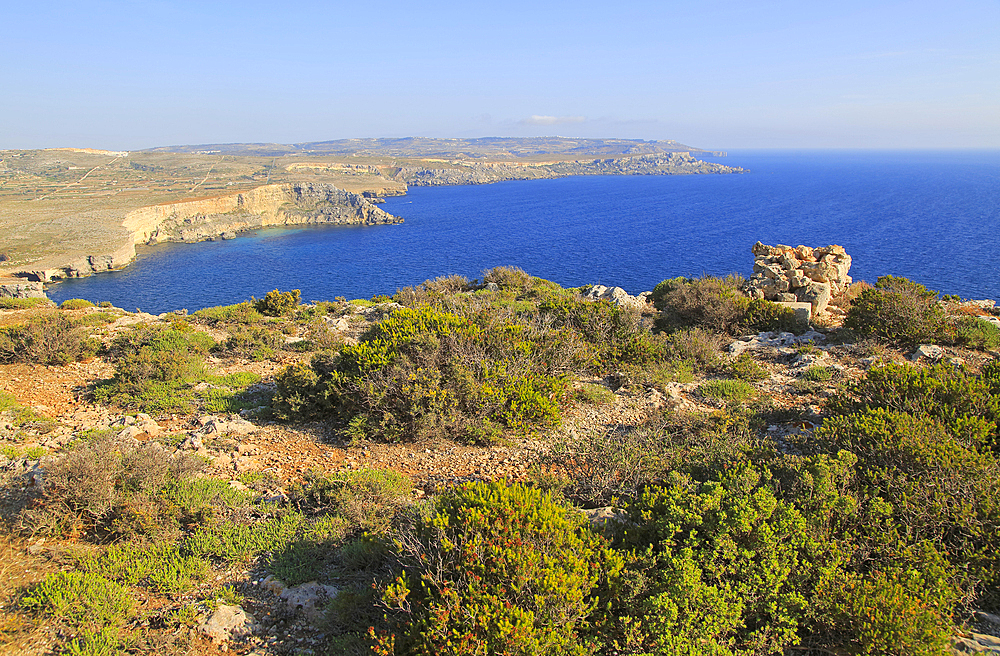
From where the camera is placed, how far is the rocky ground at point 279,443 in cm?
443

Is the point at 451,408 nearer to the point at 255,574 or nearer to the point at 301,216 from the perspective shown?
the point at 255,574

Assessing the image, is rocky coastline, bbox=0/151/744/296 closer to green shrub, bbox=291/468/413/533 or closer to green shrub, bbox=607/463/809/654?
green shrub, bbox=291/468/413/533

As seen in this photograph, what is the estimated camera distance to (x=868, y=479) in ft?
16.6

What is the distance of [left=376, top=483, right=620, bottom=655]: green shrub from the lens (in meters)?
3.55

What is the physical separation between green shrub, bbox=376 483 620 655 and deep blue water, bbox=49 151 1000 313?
136 ft

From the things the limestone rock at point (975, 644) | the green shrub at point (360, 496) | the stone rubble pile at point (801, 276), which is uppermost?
the stone rubble pile at point (801, 276)

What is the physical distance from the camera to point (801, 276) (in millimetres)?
16234

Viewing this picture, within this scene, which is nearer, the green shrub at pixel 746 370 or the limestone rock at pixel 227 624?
the limestone rock at pixel 227 624

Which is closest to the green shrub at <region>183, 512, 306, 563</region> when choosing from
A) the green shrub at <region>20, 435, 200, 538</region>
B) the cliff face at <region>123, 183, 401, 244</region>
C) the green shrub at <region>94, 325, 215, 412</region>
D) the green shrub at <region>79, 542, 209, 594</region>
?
the green shrub at <region>79, 542, 209, 594</region>

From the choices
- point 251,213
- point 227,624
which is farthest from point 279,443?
point 251,213

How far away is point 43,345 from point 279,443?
7981 mm

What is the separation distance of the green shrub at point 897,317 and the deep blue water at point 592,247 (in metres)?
32.5

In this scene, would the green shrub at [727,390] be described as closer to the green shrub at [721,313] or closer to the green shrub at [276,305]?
the green shrub at [721,313]

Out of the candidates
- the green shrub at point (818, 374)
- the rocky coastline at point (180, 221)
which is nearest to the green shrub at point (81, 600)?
the green shrub at point (818, 374)
